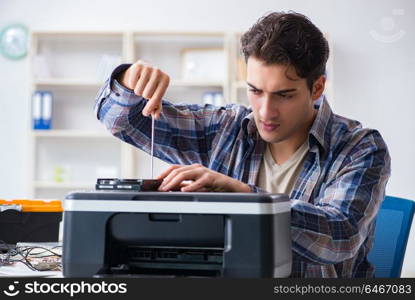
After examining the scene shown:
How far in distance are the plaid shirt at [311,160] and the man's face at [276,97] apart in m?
0.08

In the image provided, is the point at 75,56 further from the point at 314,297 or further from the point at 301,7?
the point at 314,297

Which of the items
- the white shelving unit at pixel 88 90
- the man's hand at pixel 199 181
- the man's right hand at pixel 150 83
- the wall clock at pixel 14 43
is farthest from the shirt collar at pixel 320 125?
the wall clock at pixel 14 43

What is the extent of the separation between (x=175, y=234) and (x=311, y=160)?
0.67 metres

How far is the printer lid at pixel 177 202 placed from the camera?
3.24 feet

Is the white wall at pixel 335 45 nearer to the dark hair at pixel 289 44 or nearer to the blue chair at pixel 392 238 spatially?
the blue chair at pixel 392 238

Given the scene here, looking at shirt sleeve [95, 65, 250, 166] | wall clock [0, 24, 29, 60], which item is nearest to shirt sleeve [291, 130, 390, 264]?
shirt sleeve [95, 65, 250, 166]

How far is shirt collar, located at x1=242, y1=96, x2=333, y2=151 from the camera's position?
156cm

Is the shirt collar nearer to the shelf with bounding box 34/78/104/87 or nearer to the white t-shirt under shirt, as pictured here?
the white t-shirt under shirt

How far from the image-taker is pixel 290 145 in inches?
66.0

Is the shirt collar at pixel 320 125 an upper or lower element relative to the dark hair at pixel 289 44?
lower

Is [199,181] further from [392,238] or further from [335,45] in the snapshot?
[335,45]

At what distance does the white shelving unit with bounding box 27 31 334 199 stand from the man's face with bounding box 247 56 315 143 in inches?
115

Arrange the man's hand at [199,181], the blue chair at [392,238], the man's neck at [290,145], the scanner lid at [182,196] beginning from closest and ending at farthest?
1. the scanner lid at [182,196]
2. the man's hand at [199,181]
3. the man's neck at [290,145]
4. the blue chair at [392,238]

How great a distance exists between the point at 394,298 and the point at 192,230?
318mm
